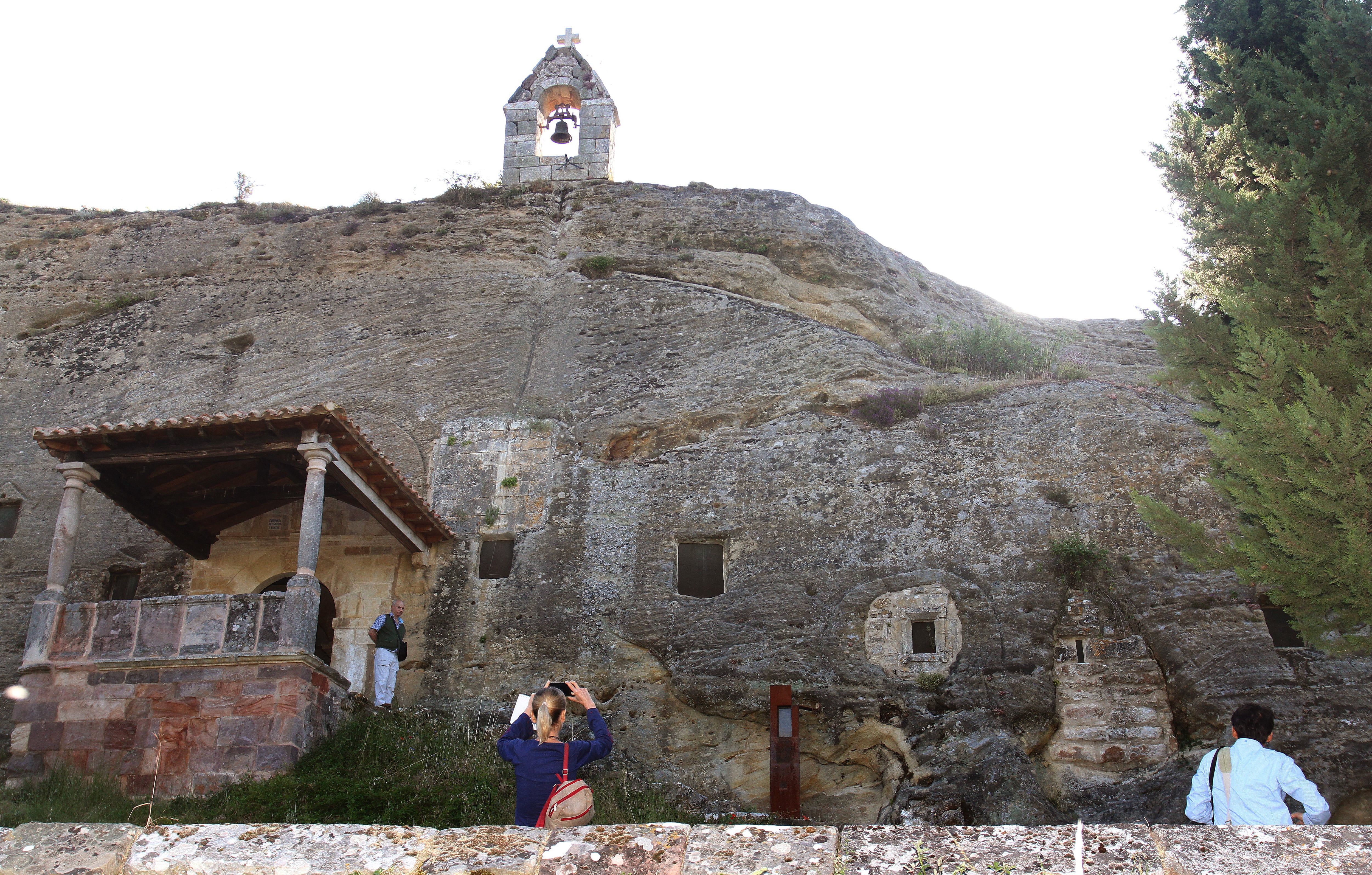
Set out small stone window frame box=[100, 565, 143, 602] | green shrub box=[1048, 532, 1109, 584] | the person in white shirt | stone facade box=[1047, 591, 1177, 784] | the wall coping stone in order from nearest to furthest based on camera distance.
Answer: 1. the person in white shirt
2. the wall coping stone
3. stone facade box=[1047, 591, 1177, 784]
4. green shrub box=[1048, 532, 1109, 584]
5. small stone window frame box=[100, 565, 143, 602]

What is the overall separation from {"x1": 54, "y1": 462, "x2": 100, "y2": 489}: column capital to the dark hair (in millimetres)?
11683

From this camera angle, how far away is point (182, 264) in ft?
60.1

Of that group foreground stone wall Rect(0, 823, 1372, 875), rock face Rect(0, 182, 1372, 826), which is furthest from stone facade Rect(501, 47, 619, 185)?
foreground stone wall Rect(0, 823, 1372, 875)

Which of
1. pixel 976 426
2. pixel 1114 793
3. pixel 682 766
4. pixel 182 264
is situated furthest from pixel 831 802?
pixel 182 264

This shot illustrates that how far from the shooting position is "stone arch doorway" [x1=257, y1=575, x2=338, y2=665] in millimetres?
14164

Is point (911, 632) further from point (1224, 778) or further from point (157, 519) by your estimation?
point (157, 519)

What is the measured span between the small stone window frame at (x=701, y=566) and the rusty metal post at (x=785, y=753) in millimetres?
1753

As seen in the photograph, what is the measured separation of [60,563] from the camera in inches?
482

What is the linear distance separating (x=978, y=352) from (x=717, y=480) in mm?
5130

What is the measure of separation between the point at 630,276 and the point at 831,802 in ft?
29.0

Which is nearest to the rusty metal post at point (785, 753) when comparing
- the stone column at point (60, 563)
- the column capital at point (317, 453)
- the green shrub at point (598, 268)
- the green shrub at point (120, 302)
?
the column capital at point (317, 453)

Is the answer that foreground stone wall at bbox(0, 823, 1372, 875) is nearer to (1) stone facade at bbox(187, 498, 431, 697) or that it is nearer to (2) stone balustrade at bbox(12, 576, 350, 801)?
(2) stone balustrade at bbox(12, 576, 350, 801)

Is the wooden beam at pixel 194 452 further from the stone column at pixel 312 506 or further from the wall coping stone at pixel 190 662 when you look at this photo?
the wall coping stone at pixel 190 662

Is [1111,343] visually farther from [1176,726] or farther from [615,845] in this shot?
[615,845]
